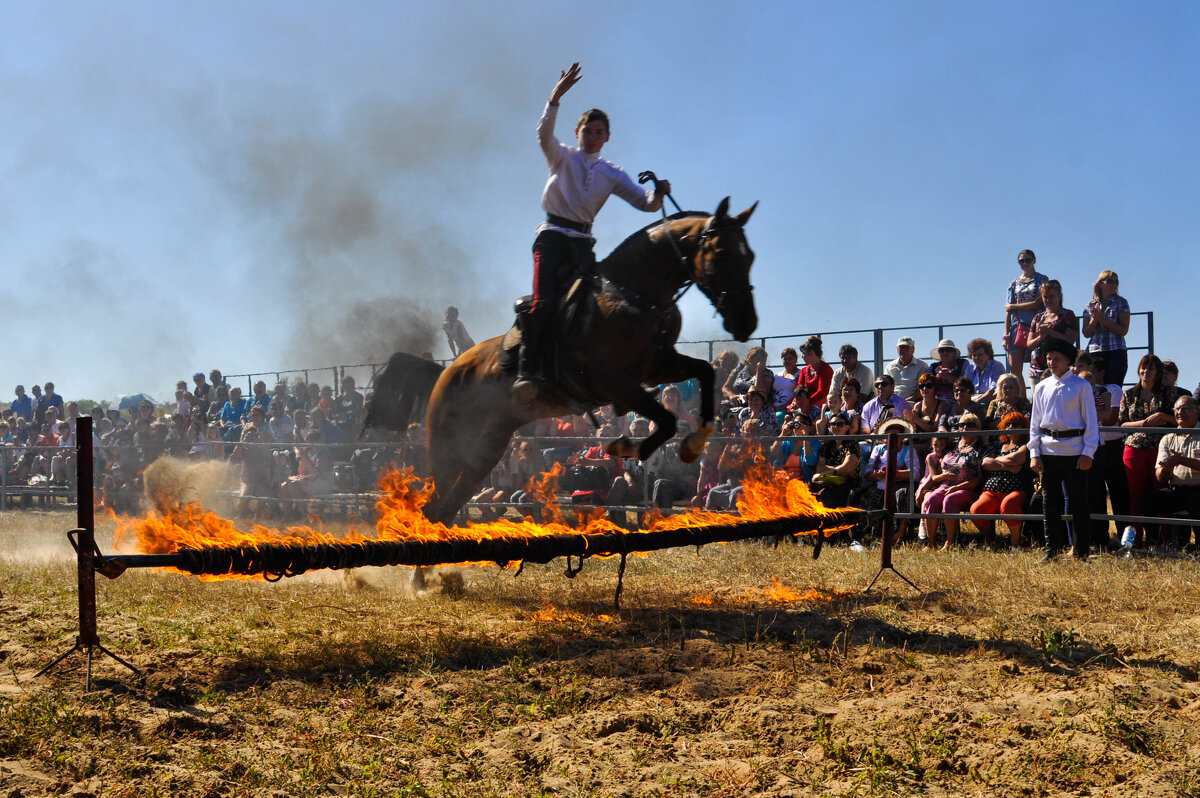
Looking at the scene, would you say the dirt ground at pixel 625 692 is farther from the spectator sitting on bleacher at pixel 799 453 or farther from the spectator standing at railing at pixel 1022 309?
the spectator standing at railing at pixel 1022 309

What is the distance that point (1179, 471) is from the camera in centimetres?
838

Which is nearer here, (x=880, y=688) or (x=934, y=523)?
(x=880, y=688)

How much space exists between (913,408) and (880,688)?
6163mm

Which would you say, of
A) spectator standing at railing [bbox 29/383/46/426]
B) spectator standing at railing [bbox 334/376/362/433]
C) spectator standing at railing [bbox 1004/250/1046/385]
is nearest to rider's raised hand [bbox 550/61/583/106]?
spectator standing at railing [bbox 1004/250/1046/385]

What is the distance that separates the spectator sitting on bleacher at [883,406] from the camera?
10.1 metres

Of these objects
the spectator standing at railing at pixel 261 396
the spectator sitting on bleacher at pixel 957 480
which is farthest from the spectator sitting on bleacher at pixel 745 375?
the spectator standing at railing at pixel 261 396

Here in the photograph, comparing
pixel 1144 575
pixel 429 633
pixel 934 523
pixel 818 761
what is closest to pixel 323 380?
pixel 934 523

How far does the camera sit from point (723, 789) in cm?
329

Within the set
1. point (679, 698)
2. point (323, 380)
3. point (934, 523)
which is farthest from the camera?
point (323, 380)

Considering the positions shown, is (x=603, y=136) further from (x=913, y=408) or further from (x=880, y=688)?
(x=913, y=408)

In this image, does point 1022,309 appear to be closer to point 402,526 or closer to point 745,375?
point 745,375

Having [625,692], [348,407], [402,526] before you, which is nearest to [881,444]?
[402,526]

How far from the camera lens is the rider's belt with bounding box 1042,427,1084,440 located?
7996 millimetres

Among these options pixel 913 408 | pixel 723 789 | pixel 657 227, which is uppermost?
pixel 657 227
